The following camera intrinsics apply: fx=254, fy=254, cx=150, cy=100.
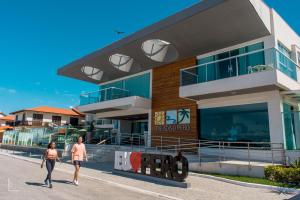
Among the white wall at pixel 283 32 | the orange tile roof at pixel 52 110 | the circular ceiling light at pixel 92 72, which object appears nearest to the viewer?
the white wall at pixel 283 32

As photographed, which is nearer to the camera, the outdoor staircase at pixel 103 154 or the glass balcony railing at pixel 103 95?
the outdoor staircase at pixel 103 154

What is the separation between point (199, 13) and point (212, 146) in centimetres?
805

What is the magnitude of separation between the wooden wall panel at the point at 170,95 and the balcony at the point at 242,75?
1.88 meters

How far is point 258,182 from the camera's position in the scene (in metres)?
9.88

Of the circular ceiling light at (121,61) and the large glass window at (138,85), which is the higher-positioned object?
the circular ceiling light at (121,61)

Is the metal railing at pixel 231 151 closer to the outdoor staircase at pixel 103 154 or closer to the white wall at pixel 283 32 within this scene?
the outdoor staircase at pixel 103 154

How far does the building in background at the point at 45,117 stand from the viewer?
174 feet

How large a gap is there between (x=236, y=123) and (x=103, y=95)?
12.5 metres

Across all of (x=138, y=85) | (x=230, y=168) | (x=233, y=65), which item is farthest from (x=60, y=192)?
(x=138, y=85)

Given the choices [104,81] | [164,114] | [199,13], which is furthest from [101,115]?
[199,13]

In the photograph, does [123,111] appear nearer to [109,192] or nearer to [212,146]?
[212,146]

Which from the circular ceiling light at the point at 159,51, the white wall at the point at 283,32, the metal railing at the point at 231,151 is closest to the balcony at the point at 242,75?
the white wall at the point at 283,32

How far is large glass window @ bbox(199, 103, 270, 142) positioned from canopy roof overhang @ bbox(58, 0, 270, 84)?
4.25 m

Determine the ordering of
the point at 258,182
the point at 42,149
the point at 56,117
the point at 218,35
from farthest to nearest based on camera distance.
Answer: the point at 56,117, the point at 42,149, the point at 218,35, the point at 258,182
